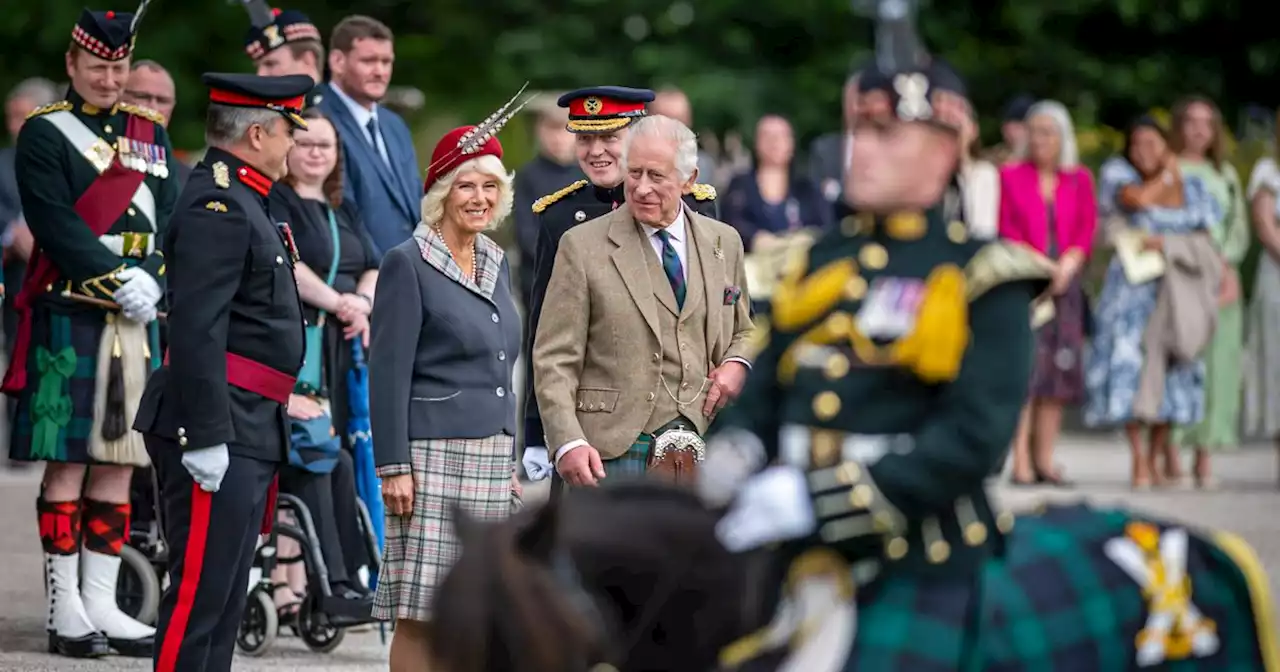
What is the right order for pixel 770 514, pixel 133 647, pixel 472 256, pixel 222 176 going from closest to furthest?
1. pixel 770 514
2. pixel 222 176
3. pixel 472 256
4. pixel 133 647

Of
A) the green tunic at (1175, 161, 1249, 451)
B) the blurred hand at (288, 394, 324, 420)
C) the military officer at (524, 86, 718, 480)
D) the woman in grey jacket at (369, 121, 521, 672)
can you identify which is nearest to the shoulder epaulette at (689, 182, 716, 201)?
the military officer at (524, 86, 718, 480)

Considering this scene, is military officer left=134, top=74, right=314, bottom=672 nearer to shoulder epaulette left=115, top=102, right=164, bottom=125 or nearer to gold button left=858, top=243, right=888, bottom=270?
shoulder epaulette left=115, top=102, right=164, bottom=125

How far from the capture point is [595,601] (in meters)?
4.84

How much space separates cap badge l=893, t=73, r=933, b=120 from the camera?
16.9 ft

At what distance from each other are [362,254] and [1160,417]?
8056 millimetres

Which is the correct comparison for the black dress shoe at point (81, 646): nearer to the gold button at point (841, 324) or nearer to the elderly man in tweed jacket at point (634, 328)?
the elderly man in tweed jacket at point (634, 328)

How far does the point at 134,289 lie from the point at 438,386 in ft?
7.09

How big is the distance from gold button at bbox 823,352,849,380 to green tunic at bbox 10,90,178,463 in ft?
16.4

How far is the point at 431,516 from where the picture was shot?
25.3 ft

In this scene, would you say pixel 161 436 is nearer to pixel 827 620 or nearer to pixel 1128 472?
pixel 827 620

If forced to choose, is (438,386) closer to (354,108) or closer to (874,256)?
(874,256)

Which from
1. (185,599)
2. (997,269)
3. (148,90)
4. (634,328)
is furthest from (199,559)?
(148,90)

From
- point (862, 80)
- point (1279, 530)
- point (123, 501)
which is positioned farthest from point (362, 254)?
point (1279, 530)

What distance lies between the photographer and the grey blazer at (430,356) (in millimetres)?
7703
